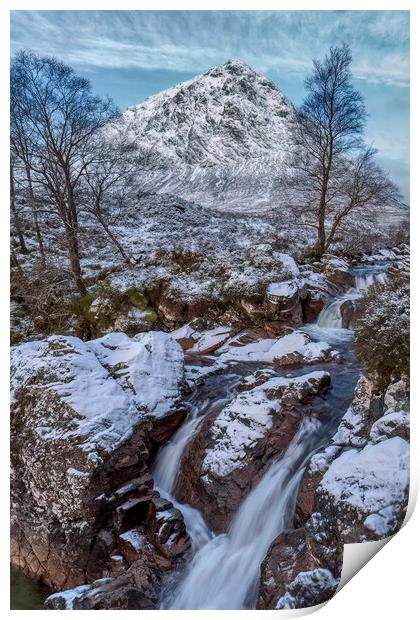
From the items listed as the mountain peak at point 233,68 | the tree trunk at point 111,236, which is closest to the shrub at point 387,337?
the mountain peak at point 233,68

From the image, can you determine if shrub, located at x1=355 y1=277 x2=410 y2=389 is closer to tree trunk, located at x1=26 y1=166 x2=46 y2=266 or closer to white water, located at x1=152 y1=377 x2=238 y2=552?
white water, located at x1=152 y1=377 x2=238 y2=552

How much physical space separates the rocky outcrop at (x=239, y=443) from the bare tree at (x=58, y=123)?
1.74 m

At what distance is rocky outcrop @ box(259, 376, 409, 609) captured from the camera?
102 inches

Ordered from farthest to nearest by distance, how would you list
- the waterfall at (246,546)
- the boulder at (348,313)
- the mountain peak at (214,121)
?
1. the boulder at (348,313)
2. the mountain peak at (214,121)
3. the waterfall at (246,546)

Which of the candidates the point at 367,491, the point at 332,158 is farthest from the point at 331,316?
the point at 367,491

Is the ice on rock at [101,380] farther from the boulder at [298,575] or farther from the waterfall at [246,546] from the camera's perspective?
the boulder at [298,575]

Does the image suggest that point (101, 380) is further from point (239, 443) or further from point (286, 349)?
point (286, 349)

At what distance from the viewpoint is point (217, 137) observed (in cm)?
369

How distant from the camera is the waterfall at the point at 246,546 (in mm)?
2875

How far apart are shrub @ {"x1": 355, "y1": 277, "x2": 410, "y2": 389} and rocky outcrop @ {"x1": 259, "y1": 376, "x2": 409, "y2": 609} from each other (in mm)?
311

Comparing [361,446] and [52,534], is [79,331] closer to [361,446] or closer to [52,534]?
[52,534]

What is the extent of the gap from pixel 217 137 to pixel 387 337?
217 cm

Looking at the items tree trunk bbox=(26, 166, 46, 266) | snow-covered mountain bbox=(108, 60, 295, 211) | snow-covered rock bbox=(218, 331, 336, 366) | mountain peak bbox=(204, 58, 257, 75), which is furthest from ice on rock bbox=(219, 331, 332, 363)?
mountain peak bbox=(204, 58, 257, 75)

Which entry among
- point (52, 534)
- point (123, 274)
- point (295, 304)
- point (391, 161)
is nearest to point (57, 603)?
point (52, 534)
